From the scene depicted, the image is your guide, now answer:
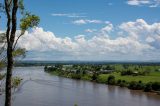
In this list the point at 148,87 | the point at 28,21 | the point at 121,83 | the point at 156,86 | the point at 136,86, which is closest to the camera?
the point at 28,21

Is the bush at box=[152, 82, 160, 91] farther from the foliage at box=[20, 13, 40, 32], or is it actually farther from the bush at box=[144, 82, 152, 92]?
the foliage at box=[20, 13, 40, 32]

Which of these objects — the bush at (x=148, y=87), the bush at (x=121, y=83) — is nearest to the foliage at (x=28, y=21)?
the bush at (x=148, y=87)

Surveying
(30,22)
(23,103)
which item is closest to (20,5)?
(30,22)

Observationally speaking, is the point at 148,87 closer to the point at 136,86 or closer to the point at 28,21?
the point at 136,86

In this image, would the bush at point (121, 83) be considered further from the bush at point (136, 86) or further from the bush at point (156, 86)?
the bush at point (156, 86)

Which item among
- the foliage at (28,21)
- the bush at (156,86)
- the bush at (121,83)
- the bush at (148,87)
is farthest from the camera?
the bush at (121,83)

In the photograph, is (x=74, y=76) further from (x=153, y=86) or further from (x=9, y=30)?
(x=9, y=30)

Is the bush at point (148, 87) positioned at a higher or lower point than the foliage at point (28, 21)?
lower

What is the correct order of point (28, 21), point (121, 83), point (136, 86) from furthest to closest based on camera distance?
point (121, 83) → point (136, 86) → point (28, 21)

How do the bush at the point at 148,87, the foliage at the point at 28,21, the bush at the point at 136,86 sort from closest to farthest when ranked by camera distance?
the foliage at the point at 28,21, the bush at the point at 148,87, the bush at the point at 136,86

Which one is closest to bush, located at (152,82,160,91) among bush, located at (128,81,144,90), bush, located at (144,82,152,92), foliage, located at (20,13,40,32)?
bush, located at (144,82,152,92)

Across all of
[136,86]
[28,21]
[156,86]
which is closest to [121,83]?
[136,86]
